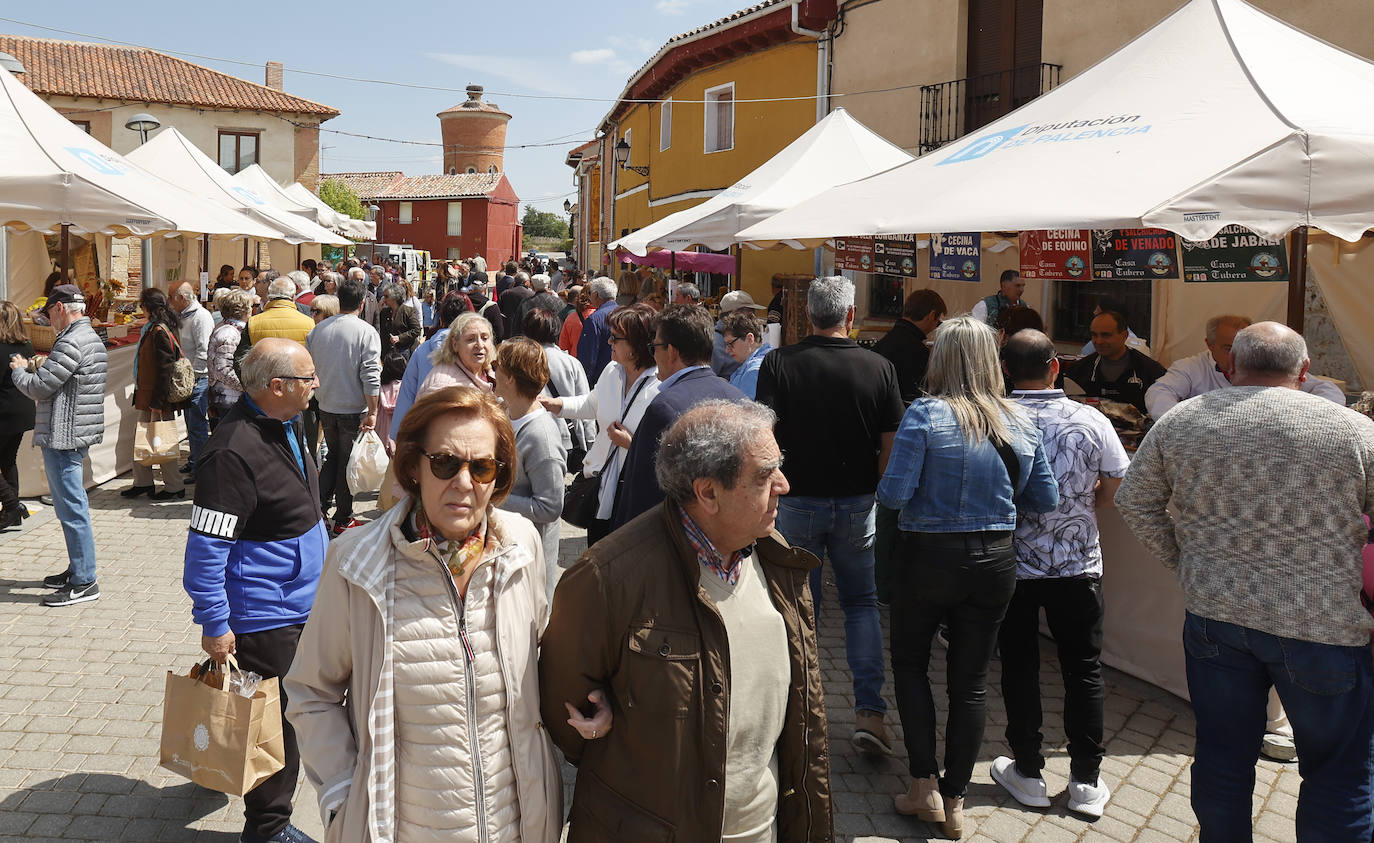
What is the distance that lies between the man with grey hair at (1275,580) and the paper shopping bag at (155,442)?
792cm

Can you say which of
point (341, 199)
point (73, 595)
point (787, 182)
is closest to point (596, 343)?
point (787, 182)

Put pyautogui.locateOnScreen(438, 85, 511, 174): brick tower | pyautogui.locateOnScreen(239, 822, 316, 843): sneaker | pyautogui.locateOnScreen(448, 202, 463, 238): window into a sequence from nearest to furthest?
pyautogui.locateOnScreen(239, 822, 316, 843): sneaker < pyautogui.locateOnScreen(448, 202, 463, 238): window < pyautogui.locateOnScreen(438, 85, 511, 174): brick tower

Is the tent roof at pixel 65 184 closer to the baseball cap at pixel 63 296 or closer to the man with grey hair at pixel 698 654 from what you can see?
the baseball cap at pixel 63 296

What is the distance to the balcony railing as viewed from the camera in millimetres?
12445

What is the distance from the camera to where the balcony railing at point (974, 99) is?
490 inches

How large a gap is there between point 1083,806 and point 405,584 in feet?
10.1

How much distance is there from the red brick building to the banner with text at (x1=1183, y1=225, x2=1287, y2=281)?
5906cm

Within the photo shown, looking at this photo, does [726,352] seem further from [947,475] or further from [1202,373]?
[947,475]

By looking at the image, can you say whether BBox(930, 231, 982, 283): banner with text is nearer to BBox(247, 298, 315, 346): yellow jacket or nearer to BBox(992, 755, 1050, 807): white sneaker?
BBox(992, 755, 1050, 807): white sneaker

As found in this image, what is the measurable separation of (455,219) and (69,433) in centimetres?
5974

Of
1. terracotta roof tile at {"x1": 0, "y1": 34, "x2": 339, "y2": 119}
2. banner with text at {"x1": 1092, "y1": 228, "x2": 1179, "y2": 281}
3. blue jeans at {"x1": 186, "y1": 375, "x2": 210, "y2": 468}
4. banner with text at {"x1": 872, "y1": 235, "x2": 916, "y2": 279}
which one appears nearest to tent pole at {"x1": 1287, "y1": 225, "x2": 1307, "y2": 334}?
banner with text at {"x1": 1092, "y1": 228, "x2": 1179, "y2": 281}

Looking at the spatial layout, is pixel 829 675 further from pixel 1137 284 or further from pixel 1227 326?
pixel 1137 284

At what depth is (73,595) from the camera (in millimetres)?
6184

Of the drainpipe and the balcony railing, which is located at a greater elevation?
the drainpipe
